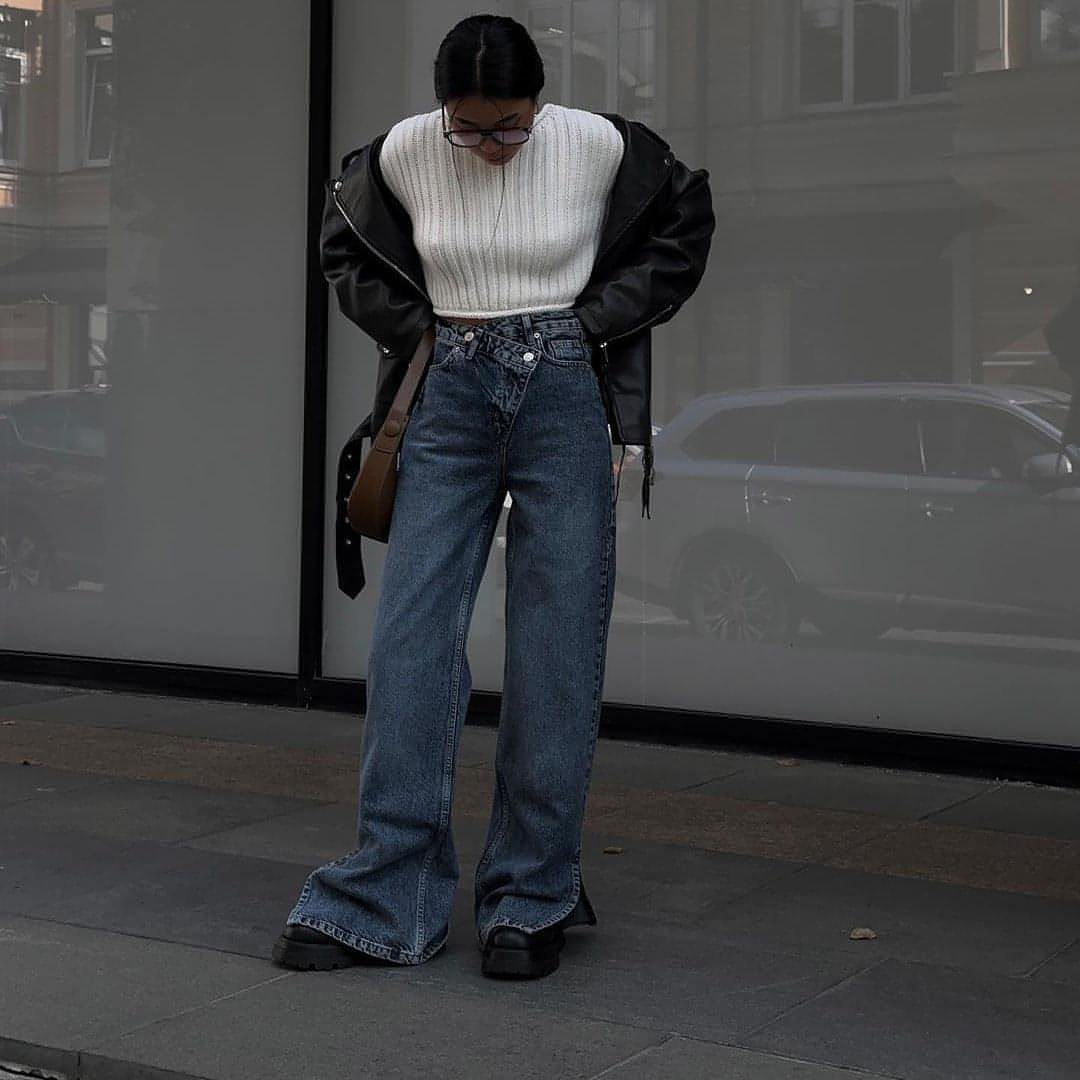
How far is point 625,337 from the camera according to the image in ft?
13.4

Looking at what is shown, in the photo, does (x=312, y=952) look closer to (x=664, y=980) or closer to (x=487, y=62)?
(x=664, y=980)

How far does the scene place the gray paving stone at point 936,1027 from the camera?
354cm

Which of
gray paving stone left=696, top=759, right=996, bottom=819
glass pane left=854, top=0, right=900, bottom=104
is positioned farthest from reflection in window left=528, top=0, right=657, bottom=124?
gray paving stone left=696, top=759, right=996, bottom=819

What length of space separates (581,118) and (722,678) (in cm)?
322

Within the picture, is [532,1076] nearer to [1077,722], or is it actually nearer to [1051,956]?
[1051,956]

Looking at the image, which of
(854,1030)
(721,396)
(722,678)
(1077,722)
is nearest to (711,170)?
(721,396)

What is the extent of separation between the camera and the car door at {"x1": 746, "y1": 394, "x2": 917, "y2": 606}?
659cm

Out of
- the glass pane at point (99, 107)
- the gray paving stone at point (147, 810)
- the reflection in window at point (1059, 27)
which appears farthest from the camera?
the glass pane at point (99, 107)

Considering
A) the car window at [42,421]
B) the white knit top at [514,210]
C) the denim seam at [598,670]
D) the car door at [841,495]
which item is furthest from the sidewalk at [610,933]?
the car window at [42,421]

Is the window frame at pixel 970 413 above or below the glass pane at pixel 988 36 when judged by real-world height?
below

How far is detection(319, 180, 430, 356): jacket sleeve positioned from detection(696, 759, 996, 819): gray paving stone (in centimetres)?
247

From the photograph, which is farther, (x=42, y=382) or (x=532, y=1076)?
(x=42, y=382)

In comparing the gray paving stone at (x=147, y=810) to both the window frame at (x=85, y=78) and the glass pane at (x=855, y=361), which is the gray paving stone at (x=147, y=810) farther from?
the window frame at (x=85, y=78)

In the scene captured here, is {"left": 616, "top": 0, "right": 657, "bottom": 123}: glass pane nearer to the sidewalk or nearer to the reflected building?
the reflected building
